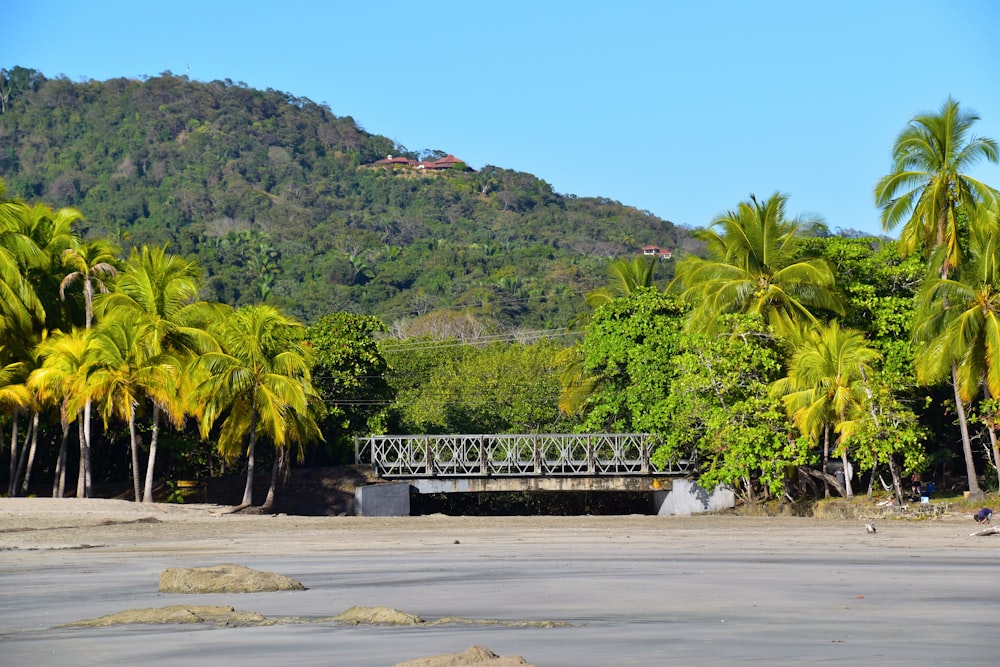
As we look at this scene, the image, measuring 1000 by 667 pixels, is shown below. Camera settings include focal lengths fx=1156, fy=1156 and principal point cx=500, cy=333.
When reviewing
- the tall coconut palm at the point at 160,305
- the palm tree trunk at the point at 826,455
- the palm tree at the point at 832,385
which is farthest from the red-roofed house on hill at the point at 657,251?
the palm tree at the point at 832,385

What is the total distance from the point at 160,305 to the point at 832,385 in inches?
746

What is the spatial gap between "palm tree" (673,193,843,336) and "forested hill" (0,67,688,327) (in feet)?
191

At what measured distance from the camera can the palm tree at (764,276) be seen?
106 ft

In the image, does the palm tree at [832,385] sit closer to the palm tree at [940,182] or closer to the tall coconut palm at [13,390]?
the palm tree at [940,182]

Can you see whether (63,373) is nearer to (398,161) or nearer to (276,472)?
(276,472)

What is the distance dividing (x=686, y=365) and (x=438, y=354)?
28790 millimetres

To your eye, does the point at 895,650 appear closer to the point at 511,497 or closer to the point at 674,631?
the point at 674,631

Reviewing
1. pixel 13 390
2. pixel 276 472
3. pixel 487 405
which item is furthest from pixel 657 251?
pixel 13 390

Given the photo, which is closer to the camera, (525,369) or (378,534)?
(378,534)

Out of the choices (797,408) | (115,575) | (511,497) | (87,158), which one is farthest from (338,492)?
(87,158)

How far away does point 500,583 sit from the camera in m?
15.1

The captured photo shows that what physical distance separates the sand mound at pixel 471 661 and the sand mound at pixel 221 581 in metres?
5.77

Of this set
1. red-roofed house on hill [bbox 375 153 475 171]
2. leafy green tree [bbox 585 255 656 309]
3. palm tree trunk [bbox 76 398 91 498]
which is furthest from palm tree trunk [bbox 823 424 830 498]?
red-roofed house on hill [bbox 375 153 475 171]

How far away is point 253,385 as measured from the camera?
33719 millimetres
